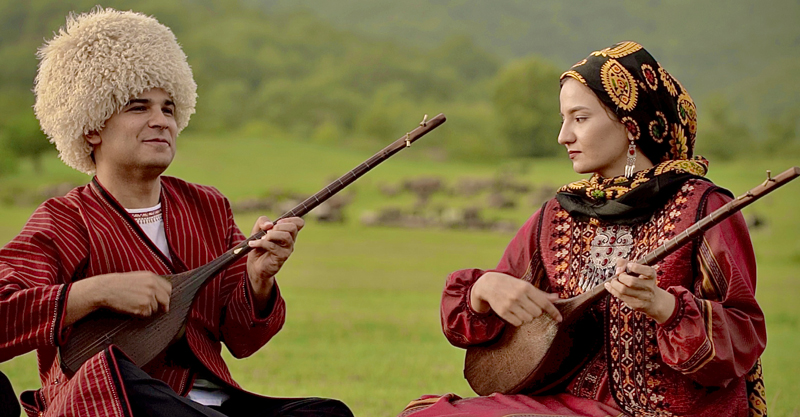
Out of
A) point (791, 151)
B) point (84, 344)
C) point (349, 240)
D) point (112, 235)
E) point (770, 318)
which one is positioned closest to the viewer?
point (84, 344)

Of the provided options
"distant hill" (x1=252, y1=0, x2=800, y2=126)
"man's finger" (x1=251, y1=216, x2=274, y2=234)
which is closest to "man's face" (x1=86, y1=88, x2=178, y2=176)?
"man's finger" (x1=251, y1=216, x2=274, y2=234)

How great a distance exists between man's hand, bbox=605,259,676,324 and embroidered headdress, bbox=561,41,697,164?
52cm

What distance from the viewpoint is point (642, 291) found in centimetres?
216

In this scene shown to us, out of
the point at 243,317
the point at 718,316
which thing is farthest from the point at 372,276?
the point at 718,316

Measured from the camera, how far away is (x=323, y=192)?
2.61 metres

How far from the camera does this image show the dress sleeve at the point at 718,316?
7.25ft

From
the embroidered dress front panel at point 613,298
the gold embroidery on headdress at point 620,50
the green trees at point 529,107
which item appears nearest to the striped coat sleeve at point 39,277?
the embroidered dress front panel at point 613,298

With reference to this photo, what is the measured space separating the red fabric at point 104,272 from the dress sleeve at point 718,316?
1.24m

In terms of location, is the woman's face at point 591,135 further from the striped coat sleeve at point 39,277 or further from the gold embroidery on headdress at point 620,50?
the striped coat sleeve at point 39,277

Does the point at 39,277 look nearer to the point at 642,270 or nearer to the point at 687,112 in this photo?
the point at 642,270

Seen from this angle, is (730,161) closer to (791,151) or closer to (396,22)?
(791,151)

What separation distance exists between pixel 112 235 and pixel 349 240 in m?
12.6

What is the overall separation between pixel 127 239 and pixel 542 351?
1.27 m

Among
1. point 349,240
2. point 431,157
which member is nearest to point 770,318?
point 349,240
